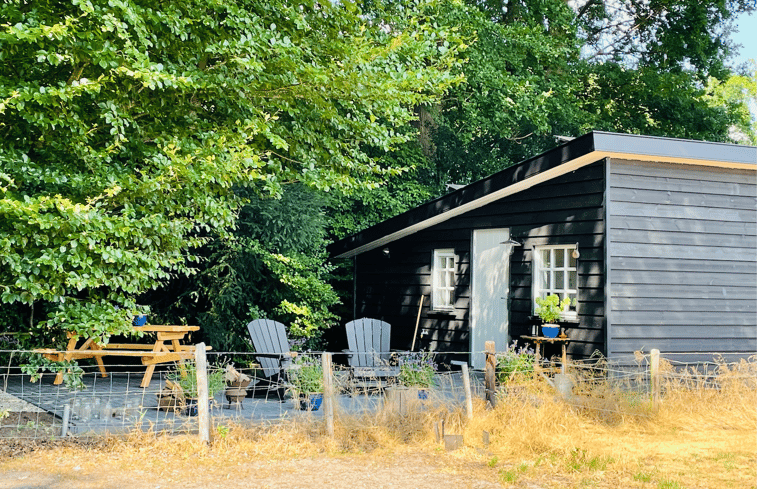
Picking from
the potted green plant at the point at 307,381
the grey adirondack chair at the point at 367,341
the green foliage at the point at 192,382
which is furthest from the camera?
the grey adirondack chair at the point at 367,341

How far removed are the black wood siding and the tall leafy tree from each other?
2328 millimetres

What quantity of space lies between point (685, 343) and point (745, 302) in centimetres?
112

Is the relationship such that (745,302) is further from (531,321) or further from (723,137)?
(723,137)

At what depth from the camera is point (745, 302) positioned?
9.70m

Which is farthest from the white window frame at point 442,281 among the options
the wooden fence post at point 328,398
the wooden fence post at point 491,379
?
the wooden fence post at point 328,398

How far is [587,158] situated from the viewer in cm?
899

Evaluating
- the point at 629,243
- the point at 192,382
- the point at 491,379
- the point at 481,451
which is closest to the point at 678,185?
the point at 629,243

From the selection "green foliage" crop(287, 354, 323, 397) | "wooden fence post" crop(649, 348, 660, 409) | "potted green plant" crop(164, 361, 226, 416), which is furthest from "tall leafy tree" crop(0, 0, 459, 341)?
"wooden fence post" crop(649, 348, 660, 409)

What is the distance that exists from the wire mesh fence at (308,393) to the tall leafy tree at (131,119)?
0.86 meters

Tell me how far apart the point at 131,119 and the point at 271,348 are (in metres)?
3.56

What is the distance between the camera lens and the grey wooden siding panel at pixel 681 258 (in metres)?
8.99

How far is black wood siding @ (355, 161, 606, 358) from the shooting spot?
9156 millimetres

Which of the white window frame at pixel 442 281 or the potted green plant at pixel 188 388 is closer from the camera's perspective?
the potted green plant at pixel 188 388

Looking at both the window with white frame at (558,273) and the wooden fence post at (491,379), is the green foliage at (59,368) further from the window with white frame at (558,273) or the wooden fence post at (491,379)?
the window with white frame at (558,273)
